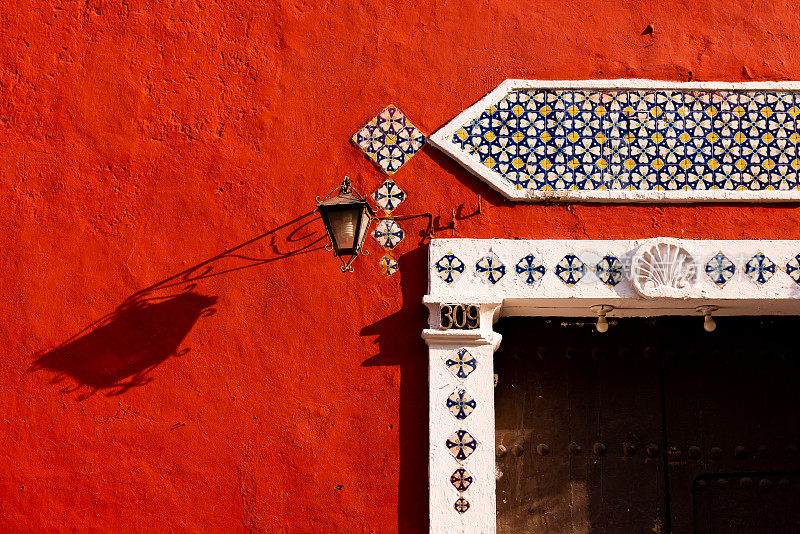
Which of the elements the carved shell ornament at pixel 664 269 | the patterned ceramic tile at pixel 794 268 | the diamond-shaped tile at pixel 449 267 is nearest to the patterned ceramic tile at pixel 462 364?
the diamond-shaped tile at pixel 449 267

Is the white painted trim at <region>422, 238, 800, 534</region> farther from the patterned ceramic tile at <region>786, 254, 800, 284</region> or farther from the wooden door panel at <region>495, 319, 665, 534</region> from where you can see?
the wooden door panel at <region>495, 319, 665, 534</region>

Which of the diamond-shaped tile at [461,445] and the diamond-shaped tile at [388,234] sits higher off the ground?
the diamond-shaped tile at [388,234]

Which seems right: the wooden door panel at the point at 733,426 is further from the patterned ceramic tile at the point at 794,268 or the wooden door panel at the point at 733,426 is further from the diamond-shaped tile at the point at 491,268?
the diamond-shaped tile at the point at 491,268

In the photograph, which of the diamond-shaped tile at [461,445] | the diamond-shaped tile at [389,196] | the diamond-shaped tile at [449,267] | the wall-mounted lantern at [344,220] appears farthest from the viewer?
the diamond-shaped tile at [389,196]

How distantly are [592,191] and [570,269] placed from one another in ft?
1.07

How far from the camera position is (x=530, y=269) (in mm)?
3660

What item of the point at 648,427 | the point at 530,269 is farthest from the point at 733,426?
the point at 530,269

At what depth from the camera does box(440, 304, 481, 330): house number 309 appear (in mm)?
3592

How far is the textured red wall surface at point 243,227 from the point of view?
3537 millimetres

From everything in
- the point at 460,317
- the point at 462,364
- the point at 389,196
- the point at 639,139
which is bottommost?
the point at 462,364

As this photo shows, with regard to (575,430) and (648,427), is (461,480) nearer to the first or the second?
(575,430)

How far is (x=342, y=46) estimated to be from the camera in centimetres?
388

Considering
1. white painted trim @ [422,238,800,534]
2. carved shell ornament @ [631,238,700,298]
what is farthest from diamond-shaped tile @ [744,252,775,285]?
carved shell ornament @ [631,238,700,298]

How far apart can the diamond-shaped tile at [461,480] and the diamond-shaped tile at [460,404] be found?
21 cm
